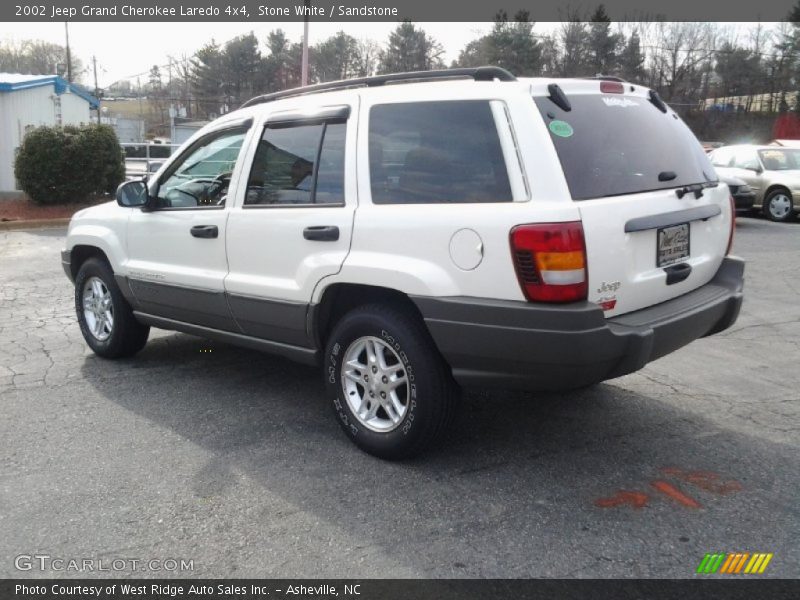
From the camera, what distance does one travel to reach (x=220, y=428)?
443 cm

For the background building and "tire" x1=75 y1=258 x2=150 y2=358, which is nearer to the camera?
"tire" x1=75 y1=258 x2=150 y2=358

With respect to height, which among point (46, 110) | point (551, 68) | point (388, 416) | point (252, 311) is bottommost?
point (388, 416)

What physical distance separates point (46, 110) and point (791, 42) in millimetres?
43191

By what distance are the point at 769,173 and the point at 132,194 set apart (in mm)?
14417

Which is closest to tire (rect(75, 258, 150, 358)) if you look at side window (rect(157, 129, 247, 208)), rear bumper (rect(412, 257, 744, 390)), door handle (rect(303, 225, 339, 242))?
side window (rect(157, 129, 247, 208))

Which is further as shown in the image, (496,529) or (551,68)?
(551,68)

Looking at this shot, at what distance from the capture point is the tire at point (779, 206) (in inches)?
603

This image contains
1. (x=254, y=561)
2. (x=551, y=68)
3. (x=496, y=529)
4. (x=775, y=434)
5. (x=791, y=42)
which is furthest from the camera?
(x=791, y=42)

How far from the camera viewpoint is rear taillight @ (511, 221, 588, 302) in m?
3.24

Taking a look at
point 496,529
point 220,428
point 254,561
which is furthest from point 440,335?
point 220,428

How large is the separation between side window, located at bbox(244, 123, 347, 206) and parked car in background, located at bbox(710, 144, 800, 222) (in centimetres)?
1289

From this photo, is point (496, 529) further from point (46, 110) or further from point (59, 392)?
point (46, 110)

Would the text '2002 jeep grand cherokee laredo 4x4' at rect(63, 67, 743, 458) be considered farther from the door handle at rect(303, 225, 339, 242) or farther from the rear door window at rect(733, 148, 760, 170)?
the rear door window at rect(733, 148, 760, 170)

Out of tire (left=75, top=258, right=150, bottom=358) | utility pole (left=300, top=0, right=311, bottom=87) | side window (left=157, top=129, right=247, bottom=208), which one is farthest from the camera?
utility pole (left=300, top=0, right=311, bottom=87)
